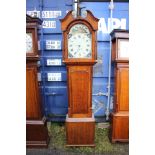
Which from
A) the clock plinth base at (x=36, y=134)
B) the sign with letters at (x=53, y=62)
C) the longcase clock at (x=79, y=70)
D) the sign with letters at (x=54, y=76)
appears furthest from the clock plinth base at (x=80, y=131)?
the sign with letters at (x=53, y=62)

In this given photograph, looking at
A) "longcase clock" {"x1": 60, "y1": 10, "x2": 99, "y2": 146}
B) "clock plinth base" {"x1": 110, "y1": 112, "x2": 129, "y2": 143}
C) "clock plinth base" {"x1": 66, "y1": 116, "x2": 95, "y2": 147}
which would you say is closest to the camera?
"longcase clock" {"x1": 60, "y1": 10, "x2": 99, "y2": 146}

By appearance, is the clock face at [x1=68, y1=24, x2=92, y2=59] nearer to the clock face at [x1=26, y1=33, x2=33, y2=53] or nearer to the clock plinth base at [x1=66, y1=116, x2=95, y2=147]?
the clock face at [x1=26, y1=33, x2=33, y2=53]

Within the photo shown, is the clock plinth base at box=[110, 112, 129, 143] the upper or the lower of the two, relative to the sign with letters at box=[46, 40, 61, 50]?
lower

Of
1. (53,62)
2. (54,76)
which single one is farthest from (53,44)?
(54,76)

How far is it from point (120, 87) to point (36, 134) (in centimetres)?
107

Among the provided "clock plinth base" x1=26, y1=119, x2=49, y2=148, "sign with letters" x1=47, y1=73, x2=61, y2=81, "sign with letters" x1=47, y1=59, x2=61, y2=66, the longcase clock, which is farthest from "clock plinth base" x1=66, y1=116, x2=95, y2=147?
"sign with letters" x1=47, y1=59, x2=61, y2=66

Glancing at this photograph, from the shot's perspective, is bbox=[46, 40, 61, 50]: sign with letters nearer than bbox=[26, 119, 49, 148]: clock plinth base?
No

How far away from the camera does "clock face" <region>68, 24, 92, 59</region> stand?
7.64ft

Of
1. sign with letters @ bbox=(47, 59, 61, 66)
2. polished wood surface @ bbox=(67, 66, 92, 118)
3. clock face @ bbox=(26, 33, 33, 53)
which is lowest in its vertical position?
polished wood surface @ bbox=(67, 66, 92, 118)

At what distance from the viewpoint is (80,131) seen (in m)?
2.46

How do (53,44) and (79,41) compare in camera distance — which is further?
(53,44)

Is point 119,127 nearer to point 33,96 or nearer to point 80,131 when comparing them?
point 80,131

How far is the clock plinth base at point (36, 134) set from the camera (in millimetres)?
2479
